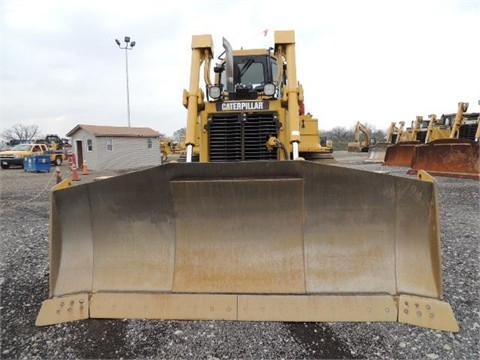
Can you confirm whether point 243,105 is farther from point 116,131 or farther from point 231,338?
point 116,131

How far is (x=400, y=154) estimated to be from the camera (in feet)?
54.9

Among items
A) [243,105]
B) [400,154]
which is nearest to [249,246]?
[243,105]

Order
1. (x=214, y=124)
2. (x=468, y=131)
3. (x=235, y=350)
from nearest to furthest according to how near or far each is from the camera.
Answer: (x=235, y=350)
(x=214, y=124)
(x=468, y=131)

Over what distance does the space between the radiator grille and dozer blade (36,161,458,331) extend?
1910 mm

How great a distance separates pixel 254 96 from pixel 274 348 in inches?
145

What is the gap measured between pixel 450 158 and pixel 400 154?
17.2ft

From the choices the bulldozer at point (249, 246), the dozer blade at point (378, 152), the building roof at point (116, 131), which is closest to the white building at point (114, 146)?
the building roof at point (116, 131)

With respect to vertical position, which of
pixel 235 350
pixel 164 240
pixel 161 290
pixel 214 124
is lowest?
pixel 235 350

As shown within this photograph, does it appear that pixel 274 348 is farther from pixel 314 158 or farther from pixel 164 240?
pixel 314 158

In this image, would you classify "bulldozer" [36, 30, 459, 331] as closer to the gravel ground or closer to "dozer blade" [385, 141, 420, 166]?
the gravel ground

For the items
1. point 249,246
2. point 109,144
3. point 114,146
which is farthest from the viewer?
point 114,146

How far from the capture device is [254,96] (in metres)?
5.18

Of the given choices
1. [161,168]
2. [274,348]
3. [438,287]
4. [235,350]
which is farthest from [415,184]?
[161,168]

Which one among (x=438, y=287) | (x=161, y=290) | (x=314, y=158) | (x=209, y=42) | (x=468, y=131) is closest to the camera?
(x=438, y=287)
